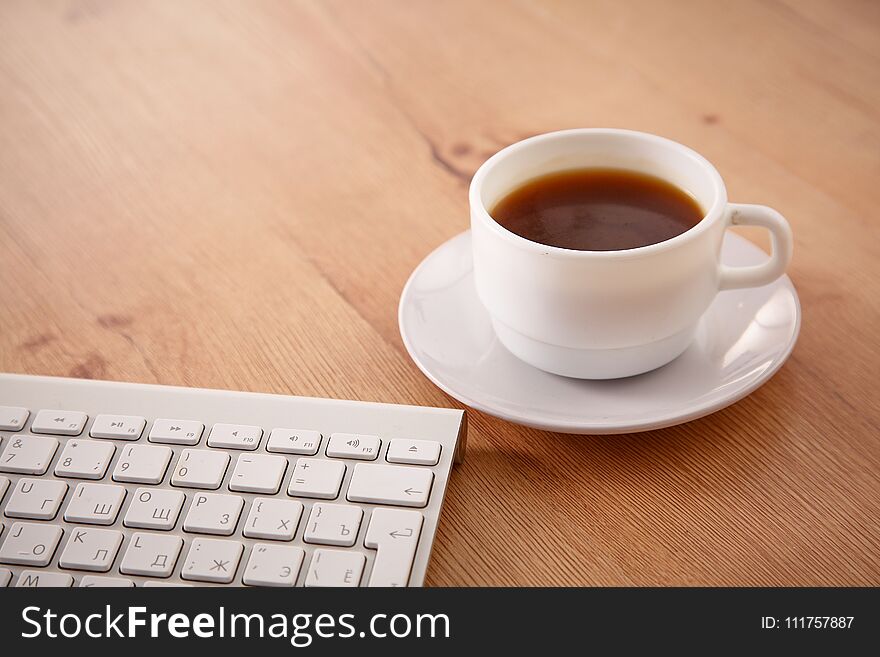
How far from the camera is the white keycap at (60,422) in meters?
0.56

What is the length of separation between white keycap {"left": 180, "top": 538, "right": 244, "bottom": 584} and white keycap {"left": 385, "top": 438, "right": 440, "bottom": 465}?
10 cm

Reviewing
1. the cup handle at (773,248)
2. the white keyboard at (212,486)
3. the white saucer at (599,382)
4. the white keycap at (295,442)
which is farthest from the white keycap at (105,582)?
the cup handle at (773,248)

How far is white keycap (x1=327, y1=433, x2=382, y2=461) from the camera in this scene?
54cm

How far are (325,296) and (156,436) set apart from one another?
0.21 meters

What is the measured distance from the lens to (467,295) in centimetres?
69

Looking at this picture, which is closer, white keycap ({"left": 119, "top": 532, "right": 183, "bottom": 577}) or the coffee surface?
white keycap ({"left": 119, "top": 532, "right": 183, "bottom": 577})

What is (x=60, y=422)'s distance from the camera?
0.56 meters

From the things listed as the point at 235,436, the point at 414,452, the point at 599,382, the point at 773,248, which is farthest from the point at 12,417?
the point at 773,248

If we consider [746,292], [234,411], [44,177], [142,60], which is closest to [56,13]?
[142,60]

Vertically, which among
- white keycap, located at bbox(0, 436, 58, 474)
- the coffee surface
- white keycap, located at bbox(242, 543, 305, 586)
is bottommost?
the coffee surface

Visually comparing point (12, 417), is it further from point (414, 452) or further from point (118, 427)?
point (414, 452)

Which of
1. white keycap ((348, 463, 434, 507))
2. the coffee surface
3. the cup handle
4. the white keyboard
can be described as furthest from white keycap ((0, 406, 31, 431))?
the cup handle

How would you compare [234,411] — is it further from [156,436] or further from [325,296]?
[325,296]

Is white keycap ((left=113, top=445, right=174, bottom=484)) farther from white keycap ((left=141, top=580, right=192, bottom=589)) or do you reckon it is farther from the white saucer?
the white saucer
